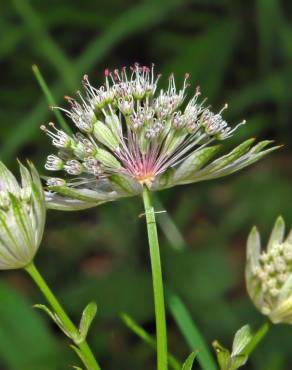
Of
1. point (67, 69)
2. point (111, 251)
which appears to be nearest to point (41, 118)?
point (67, 69)

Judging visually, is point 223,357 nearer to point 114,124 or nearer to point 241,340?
point 241,340

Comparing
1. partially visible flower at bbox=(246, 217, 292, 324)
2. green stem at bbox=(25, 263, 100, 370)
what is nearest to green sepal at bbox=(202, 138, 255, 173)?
partially visible flower at bbox=(246, 217, 292, 324)

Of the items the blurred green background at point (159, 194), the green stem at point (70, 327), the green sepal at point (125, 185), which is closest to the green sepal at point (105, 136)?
the green sepal at point (125, 185)

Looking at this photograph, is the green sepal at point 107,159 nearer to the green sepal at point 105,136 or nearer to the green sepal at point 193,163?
the green sepal at point 105,136

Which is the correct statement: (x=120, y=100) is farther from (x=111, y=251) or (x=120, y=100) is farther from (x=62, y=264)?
(x=111, y=251)

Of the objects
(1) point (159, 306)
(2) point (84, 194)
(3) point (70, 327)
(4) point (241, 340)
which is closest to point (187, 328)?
(4) point (241, 340)

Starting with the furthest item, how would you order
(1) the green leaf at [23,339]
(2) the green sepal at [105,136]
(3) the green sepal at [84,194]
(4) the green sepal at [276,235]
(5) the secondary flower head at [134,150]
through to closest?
(1) the green leaf at [23,339]
(4) the green sepal at [276,235]
(2) the green sepal at [105,136]
(5) the secondary flower head at [134,150]
(3) the green sepal at [84,194]
